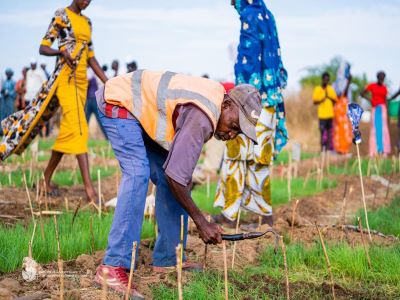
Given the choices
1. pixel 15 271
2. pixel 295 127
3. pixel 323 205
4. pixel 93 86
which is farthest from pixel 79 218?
pixel 295 127

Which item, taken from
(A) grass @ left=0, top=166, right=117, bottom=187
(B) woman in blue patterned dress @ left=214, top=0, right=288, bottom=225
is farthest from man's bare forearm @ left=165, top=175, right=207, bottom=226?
(A) grass @ left=0, top=166, right=117, bottom=187

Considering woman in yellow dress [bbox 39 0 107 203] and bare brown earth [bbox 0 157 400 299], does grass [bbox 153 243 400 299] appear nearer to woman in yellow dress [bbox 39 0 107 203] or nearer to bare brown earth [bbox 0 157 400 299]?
bare brown earth [bbox 0 157 400 299]

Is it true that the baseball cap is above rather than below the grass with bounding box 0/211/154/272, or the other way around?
above

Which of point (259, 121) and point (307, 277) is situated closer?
point (307, 277)

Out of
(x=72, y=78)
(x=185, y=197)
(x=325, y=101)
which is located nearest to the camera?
(x=185, y=197)

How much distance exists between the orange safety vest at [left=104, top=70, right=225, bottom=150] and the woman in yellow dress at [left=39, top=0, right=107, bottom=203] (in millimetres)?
2563

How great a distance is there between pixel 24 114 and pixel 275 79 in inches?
98.7

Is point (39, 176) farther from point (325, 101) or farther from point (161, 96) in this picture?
point (325, 101)

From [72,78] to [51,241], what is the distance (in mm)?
2441

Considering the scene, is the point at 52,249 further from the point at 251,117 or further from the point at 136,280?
the point at 251,117

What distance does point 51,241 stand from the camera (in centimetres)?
403

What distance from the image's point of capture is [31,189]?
6.45 meters

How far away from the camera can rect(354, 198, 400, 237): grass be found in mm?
5152

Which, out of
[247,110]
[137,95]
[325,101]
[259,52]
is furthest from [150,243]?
[325,101]
